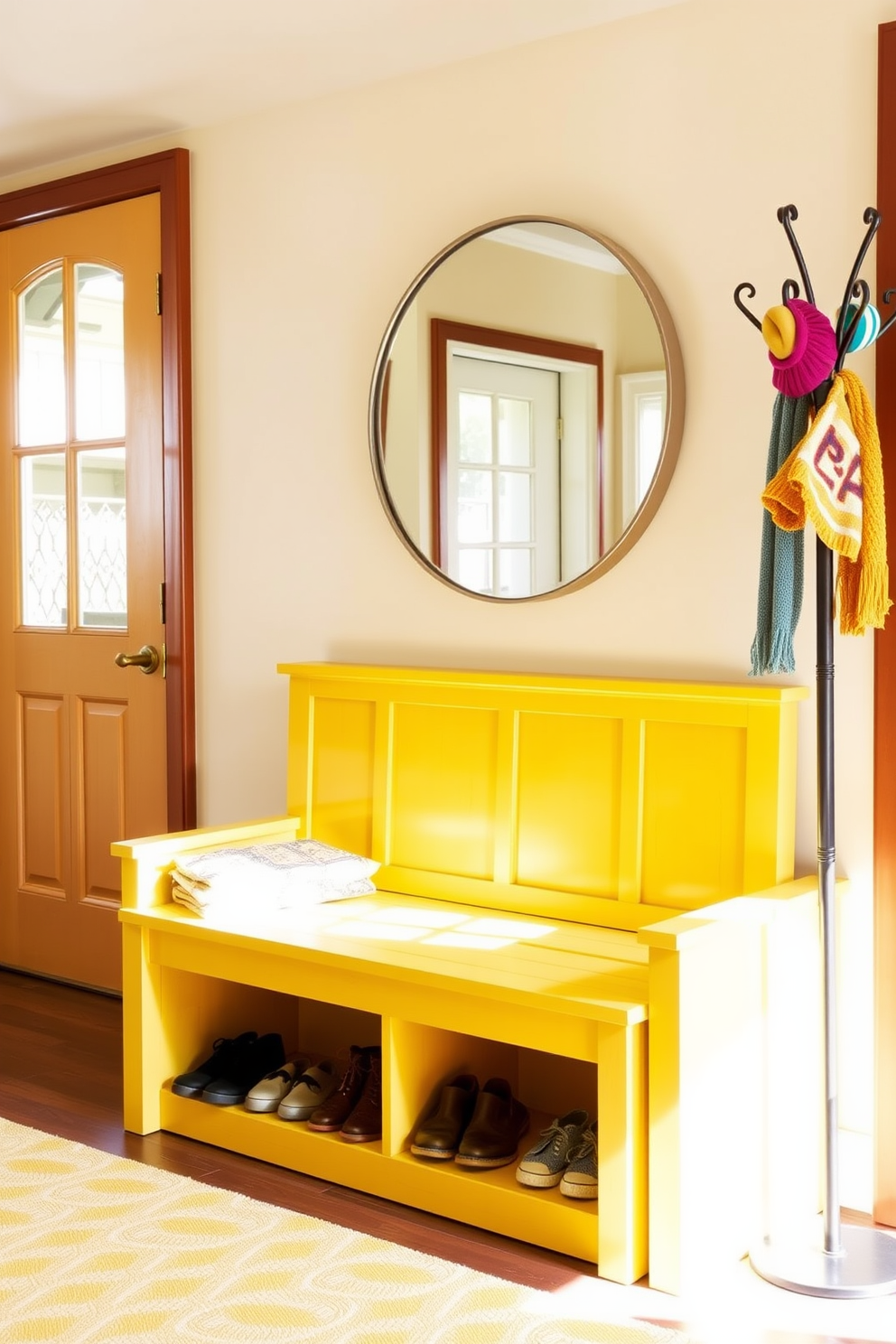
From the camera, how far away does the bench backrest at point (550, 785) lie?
239cm

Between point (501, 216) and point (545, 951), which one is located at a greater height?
point (501, 216)

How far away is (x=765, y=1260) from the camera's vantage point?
2150 mm

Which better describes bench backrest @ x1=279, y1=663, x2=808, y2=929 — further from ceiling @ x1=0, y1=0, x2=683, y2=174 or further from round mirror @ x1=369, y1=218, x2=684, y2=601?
ceiling @ x1=0, y1=0, x2=683, y2=174

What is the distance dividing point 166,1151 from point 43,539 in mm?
1821

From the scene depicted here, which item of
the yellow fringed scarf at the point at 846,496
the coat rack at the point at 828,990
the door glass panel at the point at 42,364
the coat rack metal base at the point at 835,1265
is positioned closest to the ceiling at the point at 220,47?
the door glass panel at the point at 42,364

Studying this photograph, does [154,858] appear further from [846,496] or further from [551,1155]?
[846,496]

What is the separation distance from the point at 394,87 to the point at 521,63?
13.4 inches

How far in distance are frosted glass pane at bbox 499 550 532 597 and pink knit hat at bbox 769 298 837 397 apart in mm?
820

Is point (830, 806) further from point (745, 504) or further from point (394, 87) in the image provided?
point (394, 87)

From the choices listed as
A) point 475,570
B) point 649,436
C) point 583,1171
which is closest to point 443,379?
point 475,570

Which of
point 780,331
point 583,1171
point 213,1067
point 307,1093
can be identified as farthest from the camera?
point 213,1067

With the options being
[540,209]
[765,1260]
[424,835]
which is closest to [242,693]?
[424,835]

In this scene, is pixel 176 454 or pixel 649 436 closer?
pixel 649 436

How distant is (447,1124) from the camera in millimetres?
2398
